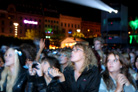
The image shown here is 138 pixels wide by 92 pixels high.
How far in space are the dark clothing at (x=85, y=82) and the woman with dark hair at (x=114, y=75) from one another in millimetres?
161

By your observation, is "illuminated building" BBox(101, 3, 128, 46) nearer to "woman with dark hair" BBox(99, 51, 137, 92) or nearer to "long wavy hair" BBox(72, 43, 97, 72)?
"woman with dark hair" BBox(99, 51, 137, 92)

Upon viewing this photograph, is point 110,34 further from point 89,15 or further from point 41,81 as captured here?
point 41,81

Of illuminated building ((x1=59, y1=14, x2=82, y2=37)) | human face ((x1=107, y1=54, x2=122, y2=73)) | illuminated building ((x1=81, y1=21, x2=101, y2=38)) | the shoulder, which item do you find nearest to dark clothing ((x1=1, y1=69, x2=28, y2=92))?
the shoulder

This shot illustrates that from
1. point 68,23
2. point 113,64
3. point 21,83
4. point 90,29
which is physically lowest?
point 21,83

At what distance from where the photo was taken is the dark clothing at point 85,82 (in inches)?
113

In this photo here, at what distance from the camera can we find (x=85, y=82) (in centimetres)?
287

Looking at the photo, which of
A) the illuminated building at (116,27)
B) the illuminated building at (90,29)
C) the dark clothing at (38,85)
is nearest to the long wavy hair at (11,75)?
the dark clothing at (38,85)

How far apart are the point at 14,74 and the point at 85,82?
1491mm

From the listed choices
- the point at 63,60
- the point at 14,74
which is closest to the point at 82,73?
the point at 14,74

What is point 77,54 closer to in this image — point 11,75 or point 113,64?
point 113,64

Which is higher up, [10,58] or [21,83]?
[10,58]

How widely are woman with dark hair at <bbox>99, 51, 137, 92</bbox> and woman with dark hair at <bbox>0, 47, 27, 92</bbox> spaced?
1526 mm

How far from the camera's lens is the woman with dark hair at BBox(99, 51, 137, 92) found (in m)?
3.03

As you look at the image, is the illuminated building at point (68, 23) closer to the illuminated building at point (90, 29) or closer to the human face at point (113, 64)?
the illuminated building at point (90, 29)
